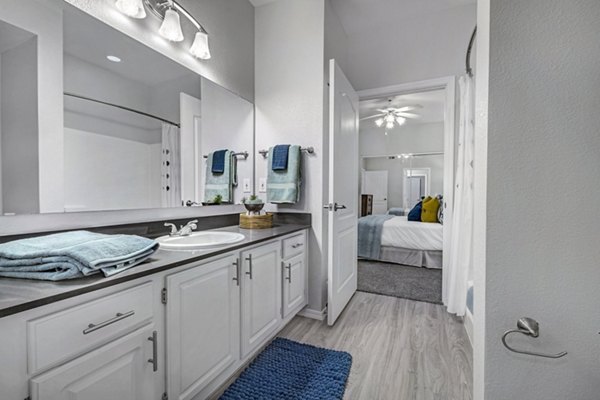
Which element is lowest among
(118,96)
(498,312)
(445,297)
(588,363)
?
(445,297)

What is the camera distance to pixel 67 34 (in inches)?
45.8

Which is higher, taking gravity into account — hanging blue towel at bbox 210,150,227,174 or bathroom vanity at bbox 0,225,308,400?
hanging blue towel at bbox 210,150,227,174

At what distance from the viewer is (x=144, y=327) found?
0.93 meters

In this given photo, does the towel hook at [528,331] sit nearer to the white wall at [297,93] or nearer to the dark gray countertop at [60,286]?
the dark gray countertop at [60,286]

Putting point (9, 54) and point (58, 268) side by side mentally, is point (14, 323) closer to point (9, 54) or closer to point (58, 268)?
point (58, 268)

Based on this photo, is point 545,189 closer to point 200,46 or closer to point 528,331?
point 528,331

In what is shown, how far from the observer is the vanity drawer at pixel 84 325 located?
2.22ft

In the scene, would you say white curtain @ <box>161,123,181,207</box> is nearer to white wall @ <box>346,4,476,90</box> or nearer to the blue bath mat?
the blue bath mat

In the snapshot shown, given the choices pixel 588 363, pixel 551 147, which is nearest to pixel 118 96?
pixel 551 147

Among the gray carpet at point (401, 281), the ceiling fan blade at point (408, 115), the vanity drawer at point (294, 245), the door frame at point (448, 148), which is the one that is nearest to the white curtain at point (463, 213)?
the door frame at point (448, 148)

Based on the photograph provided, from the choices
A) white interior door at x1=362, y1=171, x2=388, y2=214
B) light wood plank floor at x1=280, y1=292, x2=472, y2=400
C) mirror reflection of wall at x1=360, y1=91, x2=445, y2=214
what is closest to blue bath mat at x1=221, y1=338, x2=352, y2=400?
light wood plank floor at x1=280, y1=292, x2=472, y2=400

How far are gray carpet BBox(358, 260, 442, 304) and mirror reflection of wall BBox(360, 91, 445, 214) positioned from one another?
8.82ft

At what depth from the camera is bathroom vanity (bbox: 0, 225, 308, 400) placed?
2.19 feet

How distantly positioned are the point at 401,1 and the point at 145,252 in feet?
8.82
